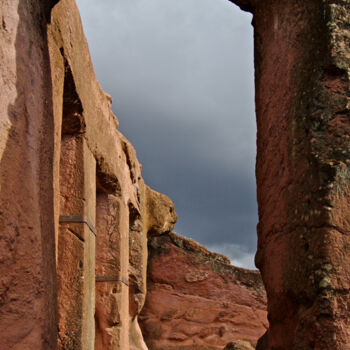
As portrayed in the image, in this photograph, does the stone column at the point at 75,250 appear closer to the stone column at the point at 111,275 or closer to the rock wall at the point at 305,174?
the stone column at the point at 111,275

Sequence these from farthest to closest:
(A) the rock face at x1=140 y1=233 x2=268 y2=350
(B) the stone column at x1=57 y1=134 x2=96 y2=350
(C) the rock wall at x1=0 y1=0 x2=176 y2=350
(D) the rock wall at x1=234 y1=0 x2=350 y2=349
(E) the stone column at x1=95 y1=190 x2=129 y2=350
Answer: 1. (A) the rock face at x1=140 y1=233 x2=268 y2=350
2. (E) the stone column at x1=95 y1=190 x2=129 y2=350
3. (B) the stone column at x1=57 y1=134 x2=96 y2=350
4. (C) the rock wall at x1=0 y1=0 x2=176 y2=350
5. (D) the rock wall at x1=234 y1=0 x2=350 y2=349

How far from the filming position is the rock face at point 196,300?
10883 millimetres

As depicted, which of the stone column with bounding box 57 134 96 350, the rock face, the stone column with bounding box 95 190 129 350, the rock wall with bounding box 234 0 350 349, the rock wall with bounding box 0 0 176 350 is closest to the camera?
the rock wall with bounding box 234 0 350 349

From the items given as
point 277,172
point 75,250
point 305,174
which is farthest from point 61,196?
point 305,174

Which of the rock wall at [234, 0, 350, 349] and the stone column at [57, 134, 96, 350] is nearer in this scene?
the rock wall at [234, 0, 350, 349]

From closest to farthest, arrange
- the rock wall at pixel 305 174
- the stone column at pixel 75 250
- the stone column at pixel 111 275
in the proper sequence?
the rock wall at pixel 305 174
the stone column at pixel 75 250
the stone column at pixel 111 275

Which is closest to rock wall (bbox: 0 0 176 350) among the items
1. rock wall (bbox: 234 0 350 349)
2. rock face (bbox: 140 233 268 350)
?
rock wall (bbox: 234 0 350 349)

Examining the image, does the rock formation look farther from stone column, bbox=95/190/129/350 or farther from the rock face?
the rock face

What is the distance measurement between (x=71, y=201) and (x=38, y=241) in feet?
6.54

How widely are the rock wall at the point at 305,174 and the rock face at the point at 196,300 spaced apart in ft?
26.3

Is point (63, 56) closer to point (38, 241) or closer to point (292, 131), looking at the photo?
point (38, 241)

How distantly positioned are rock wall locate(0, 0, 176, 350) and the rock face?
2075 millimetres

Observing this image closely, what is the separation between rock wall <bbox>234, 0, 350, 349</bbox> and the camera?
2477 millimetres

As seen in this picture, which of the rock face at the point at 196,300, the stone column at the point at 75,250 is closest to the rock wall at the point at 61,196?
the stone column at the point at 75,250
